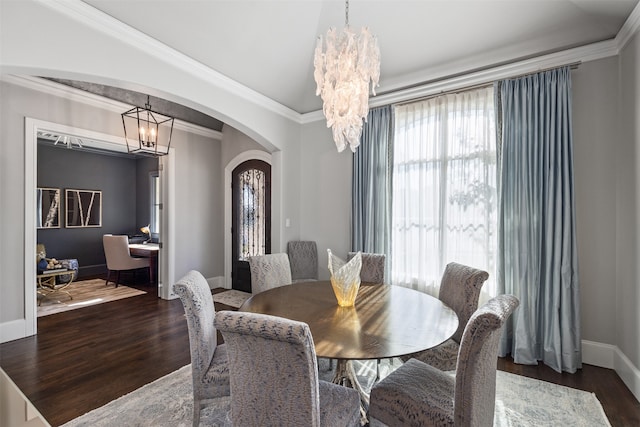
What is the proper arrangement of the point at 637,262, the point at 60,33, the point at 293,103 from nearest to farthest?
the point at 60,33
the point at 637,262
the point at 293,103

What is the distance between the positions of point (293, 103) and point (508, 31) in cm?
259

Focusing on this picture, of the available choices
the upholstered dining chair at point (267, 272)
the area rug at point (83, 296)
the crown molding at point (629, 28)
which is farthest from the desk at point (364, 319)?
the area rug at point (83, 296)

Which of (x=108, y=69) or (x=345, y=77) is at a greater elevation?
(x=108, y=69)

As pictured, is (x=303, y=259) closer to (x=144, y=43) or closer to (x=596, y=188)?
(x=144, y=43)

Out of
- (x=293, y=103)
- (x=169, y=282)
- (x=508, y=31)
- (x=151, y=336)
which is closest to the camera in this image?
(x=508, y=31)

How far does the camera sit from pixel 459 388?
127cm

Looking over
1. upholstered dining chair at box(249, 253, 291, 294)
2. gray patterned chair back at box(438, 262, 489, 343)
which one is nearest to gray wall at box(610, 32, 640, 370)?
gray patterned chair back at box(438, 262, 489, 343)

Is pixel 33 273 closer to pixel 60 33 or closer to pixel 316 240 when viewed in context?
pixel 60 33

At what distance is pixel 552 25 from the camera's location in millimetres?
2715

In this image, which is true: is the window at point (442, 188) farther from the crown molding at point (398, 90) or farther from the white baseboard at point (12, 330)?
the white baseboard at point (12, 330)

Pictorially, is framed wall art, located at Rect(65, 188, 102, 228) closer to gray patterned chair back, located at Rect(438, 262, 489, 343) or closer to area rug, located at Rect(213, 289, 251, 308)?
area rug, located at Rect(213, 289, 251, 308)

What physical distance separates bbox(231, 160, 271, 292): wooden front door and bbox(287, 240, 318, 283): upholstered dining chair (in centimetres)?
81

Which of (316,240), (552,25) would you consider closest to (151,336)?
(316,240)

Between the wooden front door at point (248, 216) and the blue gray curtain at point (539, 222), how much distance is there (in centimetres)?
342
